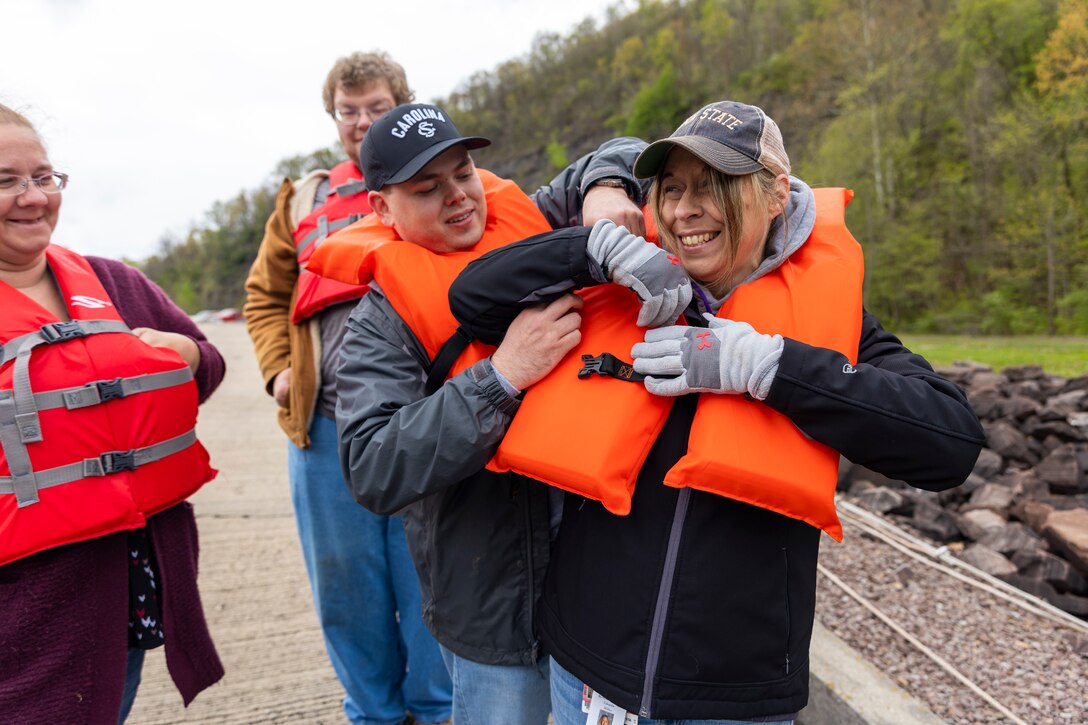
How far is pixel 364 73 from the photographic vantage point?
228 cm

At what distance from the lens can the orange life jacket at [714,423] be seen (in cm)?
119

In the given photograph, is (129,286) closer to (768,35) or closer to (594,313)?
(594,313)

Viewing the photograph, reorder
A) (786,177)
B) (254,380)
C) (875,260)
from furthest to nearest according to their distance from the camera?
(875,260)
(254,380)
(786,177)

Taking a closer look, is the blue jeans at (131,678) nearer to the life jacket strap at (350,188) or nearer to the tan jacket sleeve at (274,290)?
the tan jacket sleeve at (274,290)

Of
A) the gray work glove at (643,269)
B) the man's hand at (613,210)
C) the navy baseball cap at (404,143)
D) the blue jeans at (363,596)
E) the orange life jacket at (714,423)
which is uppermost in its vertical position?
the navy baseball cap at (404,143)

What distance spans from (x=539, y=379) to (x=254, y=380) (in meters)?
10.4

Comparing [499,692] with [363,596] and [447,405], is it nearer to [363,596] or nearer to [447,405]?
[447,405]

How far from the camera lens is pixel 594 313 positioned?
1.40m

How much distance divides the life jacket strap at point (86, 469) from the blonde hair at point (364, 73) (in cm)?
137

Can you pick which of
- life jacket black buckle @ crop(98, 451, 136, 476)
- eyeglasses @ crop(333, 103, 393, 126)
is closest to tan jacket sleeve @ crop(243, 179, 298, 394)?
eyeglasses @ crop(333, 103, 393, 126)

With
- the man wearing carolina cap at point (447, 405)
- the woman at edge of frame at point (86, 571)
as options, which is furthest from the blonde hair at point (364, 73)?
the woman at edge of frame at point (86, 571)

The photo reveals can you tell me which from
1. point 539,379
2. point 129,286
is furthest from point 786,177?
point 129,286

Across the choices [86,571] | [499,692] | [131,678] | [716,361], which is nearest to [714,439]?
[716,361]

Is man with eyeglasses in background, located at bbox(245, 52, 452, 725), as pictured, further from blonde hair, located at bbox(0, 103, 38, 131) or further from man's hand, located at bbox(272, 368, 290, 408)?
blonde hair, located at bbox(0, 103, 38, 131)
